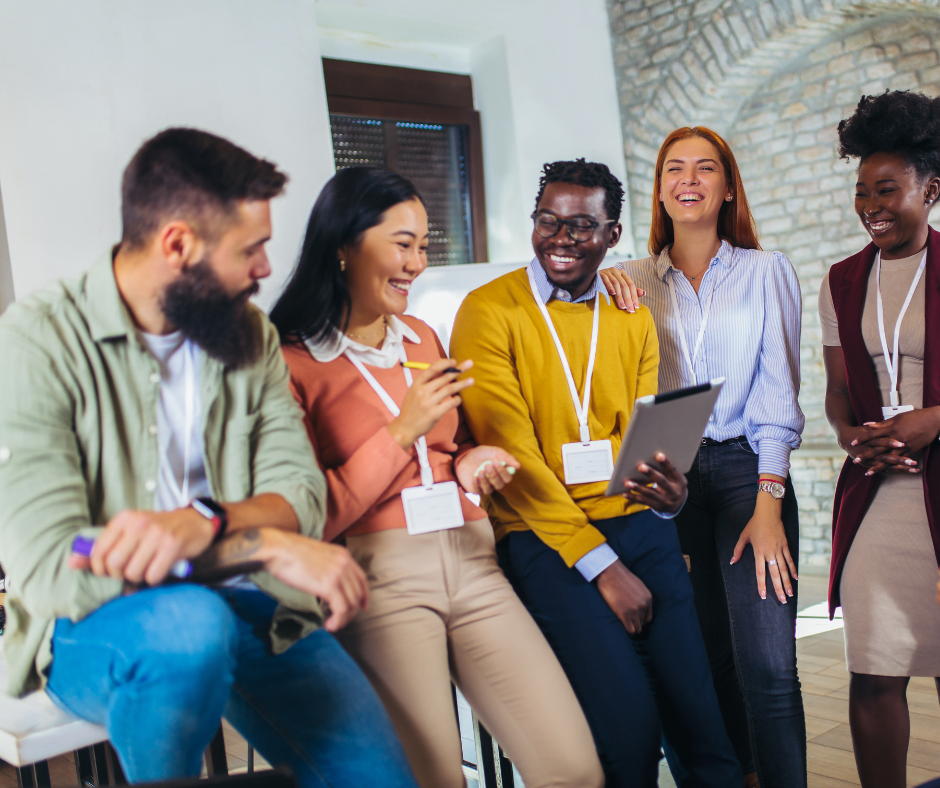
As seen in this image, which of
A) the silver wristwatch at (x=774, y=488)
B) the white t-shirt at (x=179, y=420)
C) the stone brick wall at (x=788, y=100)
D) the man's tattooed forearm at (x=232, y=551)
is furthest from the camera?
the stone brick wall at (x=788, y=100)

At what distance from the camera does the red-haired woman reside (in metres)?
2.14

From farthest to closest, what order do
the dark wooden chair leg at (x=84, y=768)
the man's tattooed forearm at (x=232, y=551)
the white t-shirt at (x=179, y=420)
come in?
the dark wooden chair leg at (x=84, y=768), the white t-shirt at (x=179, y=420), the man's tattooed forearm at (x=232, y=551)

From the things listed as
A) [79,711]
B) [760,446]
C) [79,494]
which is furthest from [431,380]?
[760,446]

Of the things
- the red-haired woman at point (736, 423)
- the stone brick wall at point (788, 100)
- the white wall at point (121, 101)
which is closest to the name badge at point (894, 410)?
the red-haired woman at point (736, 423)

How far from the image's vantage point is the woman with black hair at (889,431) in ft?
6.72

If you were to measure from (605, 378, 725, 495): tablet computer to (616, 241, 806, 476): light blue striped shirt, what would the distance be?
1.46ft

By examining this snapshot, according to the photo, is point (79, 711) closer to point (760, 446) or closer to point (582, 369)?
point (582, 369)

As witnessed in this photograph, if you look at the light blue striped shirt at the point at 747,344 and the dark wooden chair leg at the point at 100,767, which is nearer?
the light blue striped shirt at the point at 747,344

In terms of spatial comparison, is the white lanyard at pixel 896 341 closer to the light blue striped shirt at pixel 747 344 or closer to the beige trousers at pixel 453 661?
the light blue striped shirt at pixel 747 344

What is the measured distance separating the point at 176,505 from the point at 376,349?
0.60 meters

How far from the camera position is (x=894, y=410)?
2.09 m

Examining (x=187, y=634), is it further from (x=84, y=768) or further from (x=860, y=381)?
(x=84, y=768)

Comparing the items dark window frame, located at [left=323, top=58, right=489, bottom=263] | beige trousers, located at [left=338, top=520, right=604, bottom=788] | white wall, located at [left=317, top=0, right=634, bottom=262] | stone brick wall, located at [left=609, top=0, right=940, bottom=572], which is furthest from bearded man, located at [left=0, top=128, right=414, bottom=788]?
stone brick wall, located at [left=609, top=0, right=940, bottom=572]

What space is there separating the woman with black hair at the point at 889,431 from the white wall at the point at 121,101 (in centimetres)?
311
